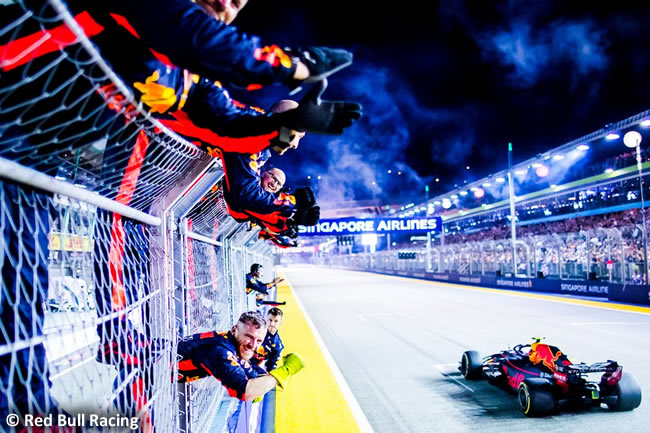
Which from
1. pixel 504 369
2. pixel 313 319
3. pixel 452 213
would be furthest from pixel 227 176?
pixel 452 213

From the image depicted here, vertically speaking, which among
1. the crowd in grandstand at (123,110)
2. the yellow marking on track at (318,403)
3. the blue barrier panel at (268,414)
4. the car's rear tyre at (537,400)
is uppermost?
the crowd in grandstand at (123,110)

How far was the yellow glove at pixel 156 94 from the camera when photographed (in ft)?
4.49

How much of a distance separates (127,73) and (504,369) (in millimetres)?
5317

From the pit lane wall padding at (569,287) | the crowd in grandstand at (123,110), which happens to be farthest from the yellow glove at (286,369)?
the pit lane wall padding at (569,287)

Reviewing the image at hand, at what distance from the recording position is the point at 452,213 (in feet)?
201

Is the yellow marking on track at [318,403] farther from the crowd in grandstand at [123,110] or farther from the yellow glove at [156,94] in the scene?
the yellow glove at [156,94]

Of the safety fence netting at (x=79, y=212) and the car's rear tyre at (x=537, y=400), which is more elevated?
the safety fence netting at (x=79, y=212)

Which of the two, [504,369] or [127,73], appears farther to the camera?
[504,369]

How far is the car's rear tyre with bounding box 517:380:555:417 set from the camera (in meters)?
4.82

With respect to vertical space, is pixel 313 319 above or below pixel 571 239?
below

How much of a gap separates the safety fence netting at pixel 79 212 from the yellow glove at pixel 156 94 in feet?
0.15

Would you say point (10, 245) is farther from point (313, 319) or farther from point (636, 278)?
point (636, 278)

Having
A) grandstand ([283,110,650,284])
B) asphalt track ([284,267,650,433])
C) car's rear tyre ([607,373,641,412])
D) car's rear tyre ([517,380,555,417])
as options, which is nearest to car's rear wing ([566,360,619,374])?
car's rear tyre ([607,373,641,412])

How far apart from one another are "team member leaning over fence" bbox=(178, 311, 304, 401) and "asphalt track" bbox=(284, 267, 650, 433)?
2.34 metres
